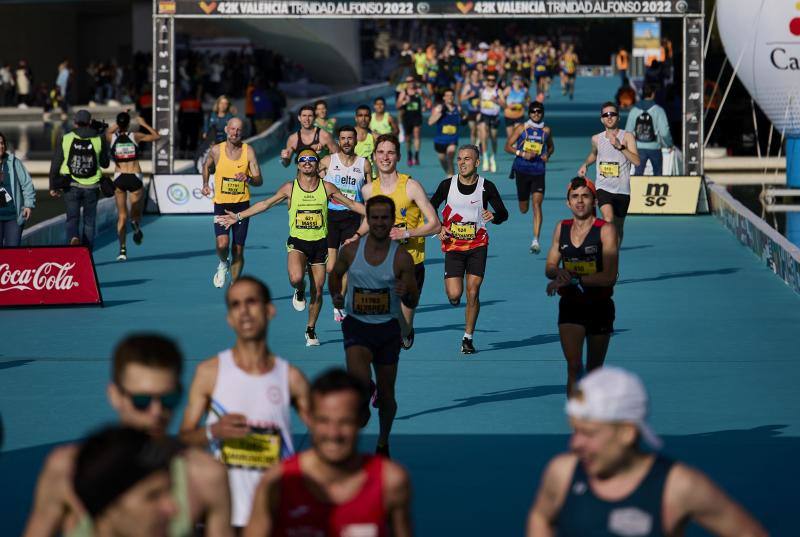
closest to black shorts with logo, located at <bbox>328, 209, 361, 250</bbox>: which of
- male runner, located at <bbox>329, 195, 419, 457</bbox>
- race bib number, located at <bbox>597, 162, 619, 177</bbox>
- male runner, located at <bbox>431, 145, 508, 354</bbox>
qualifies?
male runner, located at <bbox>431, 145, 508, 354</bbox>

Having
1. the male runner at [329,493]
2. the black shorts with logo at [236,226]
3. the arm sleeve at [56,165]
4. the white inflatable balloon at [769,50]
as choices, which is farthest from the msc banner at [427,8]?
the male runner at [329,493]

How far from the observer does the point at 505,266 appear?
19.6 metres

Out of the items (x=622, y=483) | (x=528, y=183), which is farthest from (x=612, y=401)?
(x=528, y=183)

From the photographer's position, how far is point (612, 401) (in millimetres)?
4539

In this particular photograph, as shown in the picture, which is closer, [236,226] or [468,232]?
[468,232]

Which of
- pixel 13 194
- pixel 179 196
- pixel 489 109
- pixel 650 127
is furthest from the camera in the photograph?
pixel 489 109

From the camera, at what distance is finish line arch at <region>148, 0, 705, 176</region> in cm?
2645

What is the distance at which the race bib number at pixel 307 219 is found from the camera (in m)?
13.7

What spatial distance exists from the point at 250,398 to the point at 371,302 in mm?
3244

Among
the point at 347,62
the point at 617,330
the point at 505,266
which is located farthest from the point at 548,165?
the point at 347,62

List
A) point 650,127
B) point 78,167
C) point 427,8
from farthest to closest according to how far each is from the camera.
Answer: point 427,8
point 650,127
point 78,167

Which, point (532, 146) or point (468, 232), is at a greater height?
point (532, 146)

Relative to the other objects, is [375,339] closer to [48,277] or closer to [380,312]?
[380,312]

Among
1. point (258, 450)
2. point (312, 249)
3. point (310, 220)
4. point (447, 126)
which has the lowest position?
point (258, 450)
